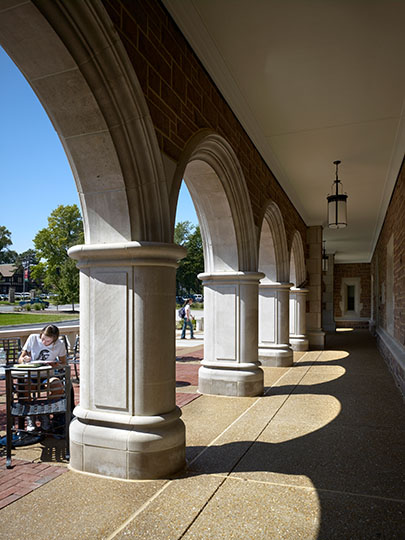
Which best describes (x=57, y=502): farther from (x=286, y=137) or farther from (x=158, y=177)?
(x=286, y=137)

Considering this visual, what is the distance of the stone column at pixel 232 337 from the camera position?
5.18 meters

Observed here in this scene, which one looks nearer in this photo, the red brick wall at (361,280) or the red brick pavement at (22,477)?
the red brick pavement at (22,477)

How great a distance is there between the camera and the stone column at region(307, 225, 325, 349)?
440 inches

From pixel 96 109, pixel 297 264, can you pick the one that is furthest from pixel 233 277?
pixel 297 264

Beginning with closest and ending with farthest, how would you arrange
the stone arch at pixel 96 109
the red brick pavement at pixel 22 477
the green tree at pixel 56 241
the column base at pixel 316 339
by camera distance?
the stone arch at pixel 96 109, the red brick pavement at pixel 22 477, the column base at pixel 316 339, the green tree at pixel 56 241

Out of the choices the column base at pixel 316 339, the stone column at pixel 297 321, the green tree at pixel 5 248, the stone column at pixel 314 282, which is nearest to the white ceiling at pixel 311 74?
the stone column at pixel 297 321

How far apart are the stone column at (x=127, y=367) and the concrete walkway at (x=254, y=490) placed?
155 mm

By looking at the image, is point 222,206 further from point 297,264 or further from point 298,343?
point 298,343

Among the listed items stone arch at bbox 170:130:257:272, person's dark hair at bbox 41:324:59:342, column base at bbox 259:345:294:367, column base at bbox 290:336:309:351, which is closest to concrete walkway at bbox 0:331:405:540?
person's dark hair at bbox 41:324:59:342

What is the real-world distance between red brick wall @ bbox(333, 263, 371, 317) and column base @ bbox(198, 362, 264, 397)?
17346 millimetres

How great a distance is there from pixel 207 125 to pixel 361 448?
3.18 m

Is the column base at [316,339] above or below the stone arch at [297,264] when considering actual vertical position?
below

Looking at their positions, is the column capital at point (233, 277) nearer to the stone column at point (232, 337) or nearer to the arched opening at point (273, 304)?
the stone column at point (232, 337)

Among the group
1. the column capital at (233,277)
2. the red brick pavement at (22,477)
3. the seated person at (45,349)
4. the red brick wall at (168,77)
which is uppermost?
the red brick wall at (168,77)
